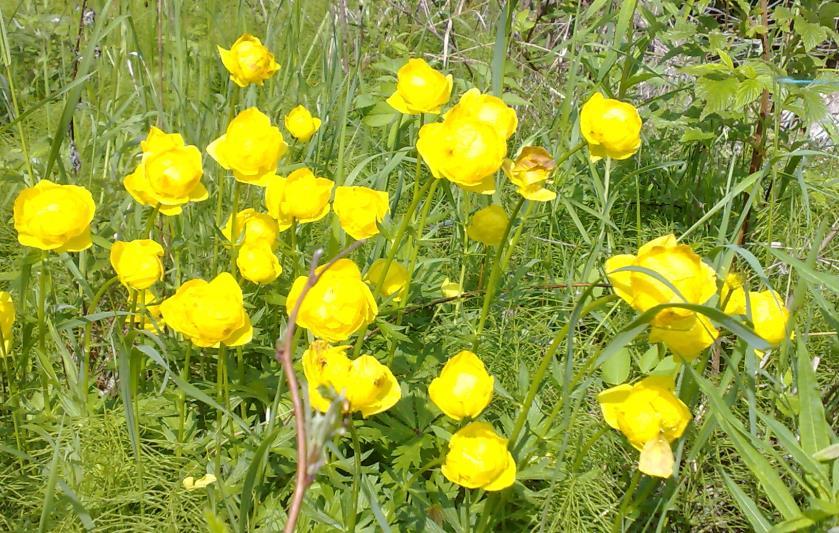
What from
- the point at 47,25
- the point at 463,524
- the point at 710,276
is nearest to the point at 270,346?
the point at 463,524

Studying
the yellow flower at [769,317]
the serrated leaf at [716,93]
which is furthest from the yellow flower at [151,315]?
the serrated leaf at [716,93]

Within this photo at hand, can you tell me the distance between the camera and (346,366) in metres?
0.83

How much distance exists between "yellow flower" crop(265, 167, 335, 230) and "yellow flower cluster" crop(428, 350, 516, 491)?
35 cm

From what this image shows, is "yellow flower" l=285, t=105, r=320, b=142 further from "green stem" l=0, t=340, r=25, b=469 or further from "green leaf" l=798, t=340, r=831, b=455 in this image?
"green leaf" l=798, t=340, r=831, b=455

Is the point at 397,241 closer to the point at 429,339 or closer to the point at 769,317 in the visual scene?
the point at 429,339

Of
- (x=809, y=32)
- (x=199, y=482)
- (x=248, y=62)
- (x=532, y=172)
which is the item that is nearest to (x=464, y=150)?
(x=532, y=172)

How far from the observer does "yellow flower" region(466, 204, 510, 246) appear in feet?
4.12

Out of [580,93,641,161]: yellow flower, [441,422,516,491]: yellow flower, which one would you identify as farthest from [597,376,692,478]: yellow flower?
[580,93,641,161]: yellow flower

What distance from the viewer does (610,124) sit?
3.55ft

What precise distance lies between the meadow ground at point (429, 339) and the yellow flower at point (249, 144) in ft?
0.22

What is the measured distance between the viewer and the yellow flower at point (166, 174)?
105 cm

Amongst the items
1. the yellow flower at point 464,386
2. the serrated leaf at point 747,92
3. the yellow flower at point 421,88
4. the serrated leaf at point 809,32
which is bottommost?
the yellow flower at point 464,386

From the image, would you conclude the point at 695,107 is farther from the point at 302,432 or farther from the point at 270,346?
the point at 302,432

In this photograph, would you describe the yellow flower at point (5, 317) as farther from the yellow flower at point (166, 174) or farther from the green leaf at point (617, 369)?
the green leaf at point (617, 369)
